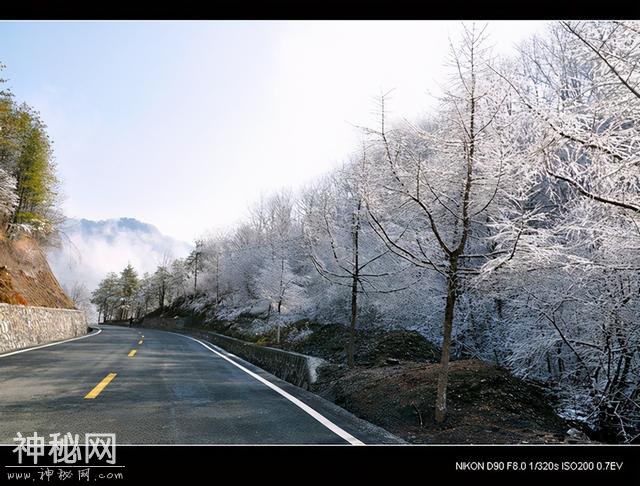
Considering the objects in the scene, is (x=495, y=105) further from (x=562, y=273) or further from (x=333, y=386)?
(x=333, y=386)

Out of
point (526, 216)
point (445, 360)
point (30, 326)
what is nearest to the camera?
point (526, 216)

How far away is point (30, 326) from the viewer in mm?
14250

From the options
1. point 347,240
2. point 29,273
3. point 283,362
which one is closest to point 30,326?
point 283,362

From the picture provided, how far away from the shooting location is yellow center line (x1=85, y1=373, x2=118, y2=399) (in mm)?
5969

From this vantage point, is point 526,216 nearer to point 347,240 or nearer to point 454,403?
point 454,403

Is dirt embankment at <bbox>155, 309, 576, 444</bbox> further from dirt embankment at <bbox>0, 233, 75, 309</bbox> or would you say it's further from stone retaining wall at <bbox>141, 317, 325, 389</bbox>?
dirt embankment at <bbox>0, 233, 75, 309</bbox>

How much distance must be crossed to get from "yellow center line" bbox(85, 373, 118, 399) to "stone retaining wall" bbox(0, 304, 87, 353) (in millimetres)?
5955

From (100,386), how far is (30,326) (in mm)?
10019

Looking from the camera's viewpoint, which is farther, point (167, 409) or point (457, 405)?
Answer: point (457, 405)

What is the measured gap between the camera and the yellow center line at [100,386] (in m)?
5.97

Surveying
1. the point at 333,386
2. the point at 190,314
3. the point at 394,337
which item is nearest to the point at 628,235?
the point at 333,386

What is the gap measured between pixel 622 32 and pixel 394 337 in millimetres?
14169

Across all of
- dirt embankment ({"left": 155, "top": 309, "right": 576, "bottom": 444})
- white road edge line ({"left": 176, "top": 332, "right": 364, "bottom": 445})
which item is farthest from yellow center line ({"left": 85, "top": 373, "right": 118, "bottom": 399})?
dirt embankment ({"left": 155, "top": 309, "right": 576, "bottom": 444})

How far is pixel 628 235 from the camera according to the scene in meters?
4.97
